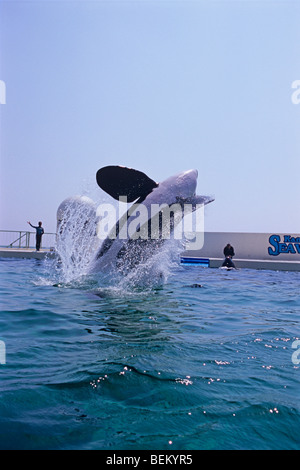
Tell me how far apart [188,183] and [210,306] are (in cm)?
316

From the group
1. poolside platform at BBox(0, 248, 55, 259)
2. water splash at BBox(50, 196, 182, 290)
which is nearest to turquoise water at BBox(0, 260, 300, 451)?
water splash at BBox(50, 196, 182, 290)

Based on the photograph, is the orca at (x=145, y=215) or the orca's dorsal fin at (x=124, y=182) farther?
the orca at (x=145, y=215)

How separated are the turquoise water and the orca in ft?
8.89

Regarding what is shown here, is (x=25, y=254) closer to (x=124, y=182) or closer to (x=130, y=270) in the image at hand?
(x=130, y=270)

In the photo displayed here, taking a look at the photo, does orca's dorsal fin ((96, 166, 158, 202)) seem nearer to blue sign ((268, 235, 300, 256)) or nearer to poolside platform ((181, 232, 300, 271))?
poolside platform ((181, 232, 300, 271))

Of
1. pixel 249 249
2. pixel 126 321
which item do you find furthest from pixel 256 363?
pixel 249 249

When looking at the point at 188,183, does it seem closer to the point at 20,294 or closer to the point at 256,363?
the point at 20,294

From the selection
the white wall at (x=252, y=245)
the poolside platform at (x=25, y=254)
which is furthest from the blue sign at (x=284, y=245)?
the poolside platform at (x=25, y=254)

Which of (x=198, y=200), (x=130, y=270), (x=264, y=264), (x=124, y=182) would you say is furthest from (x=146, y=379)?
(x=264, y=264)

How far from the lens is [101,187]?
28.9ft

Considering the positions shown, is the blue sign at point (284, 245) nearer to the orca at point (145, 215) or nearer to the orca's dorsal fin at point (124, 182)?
the orca at point (145, 215)

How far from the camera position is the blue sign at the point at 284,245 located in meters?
24.9

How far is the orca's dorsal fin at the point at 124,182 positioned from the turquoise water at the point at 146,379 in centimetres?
305

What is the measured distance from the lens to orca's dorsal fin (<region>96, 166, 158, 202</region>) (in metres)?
8.53
